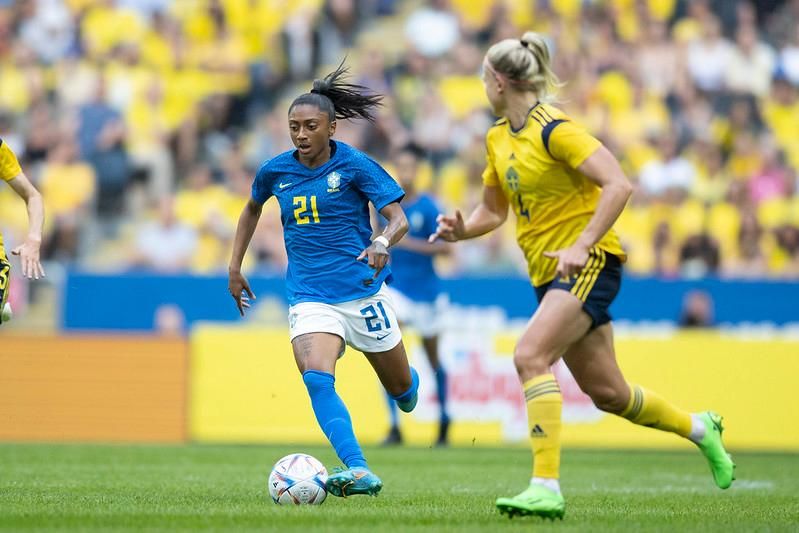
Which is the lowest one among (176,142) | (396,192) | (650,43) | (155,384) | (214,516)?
(214,516)

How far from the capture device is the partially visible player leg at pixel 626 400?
7.22m

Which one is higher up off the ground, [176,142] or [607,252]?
[176,142]

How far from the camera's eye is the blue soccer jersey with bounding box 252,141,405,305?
772 centimetres

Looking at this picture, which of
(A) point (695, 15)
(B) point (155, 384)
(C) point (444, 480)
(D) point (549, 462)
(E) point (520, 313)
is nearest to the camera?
(D) point (549, 462)

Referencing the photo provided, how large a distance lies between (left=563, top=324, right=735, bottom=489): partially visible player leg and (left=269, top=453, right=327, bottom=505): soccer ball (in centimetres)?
149

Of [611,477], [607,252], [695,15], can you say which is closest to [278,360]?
[611,477]

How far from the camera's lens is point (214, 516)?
258 inches

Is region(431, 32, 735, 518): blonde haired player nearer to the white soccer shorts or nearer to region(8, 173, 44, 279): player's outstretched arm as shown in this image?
the white soccer shorts

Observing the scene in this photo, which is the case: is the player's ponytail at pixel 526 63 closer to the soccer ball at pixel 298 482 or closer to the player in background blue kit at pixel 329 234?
the player in background blue kit at pixel 329 234

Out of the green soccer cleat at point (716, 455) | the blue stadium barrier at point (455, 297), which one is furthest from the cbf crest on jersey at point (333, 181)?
the blue stadium barrier at point (455, 297)

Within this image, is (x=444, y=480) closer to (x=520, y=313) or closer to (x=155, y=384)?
(x=155, y=384)

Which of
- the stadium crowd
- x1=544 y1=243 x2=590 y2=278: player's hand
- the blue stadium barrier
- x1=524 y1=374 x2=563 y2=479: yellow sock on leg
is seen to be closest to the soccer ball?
x1=524 y1=374 x2=563 y2=479: yellow sock on leg

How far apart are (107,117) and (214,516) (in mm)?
13352

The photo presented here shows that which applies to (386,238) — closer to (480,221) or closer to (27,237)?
(480,221)
